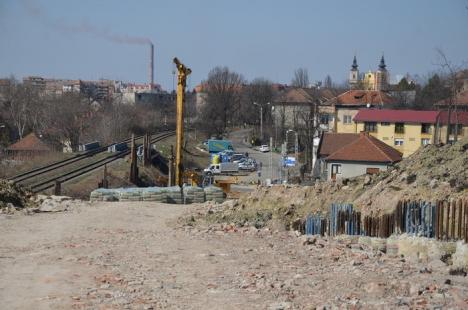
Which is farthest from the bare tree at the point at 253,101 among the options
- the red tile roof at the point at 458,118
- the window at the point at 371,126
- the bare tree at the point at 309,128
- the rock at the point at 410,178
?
the rock at the point at 410,178

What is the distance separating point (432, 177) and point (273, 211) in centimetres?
596

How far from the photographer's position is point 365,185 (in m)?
21.5

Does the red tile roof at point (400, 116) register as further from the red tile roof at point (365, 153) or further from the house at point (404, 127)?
the red tile roof at point (365, 153)

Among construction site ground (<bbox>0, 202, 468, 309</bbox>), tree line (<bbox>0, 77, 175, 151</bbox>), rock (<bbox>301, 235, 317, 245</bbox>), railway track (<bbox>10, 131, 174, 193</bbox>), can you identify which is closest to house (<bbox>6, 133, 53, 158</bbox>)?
railway track (<bbox>10, 131, 174, 193</bbox>)

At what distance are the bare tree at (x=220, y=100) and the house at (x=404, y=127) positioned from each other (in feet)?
127

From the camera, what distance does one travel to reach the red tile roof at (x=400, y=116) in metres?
53.1

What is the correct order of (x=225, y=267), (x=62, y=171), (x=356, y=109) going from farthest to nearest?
(x=356, y=109) < (x=62, y=171) < (x=225, y=267)

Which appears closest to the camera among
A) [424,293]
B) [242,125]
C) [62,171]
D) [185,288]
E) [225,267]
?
[424,293]

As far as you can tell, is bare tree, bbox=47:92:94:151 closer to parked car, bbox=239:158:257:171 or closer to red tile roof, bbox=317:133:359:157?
parked car, bbox=239:158:257:171

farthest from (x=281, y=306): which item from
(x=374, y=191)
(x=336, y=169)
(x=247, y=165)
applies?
(x=247, y=165)

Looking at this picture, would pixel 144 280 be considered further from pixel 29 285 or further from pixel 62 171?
pixel 62 171

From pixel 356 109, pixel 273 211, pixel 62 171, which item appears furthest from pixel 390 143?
pixel 273 211

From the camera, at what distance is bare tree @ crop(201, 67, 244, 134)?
304 feet

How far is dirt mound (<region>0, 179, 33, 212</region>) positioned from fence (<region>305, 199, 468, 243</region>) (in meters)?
12.5
